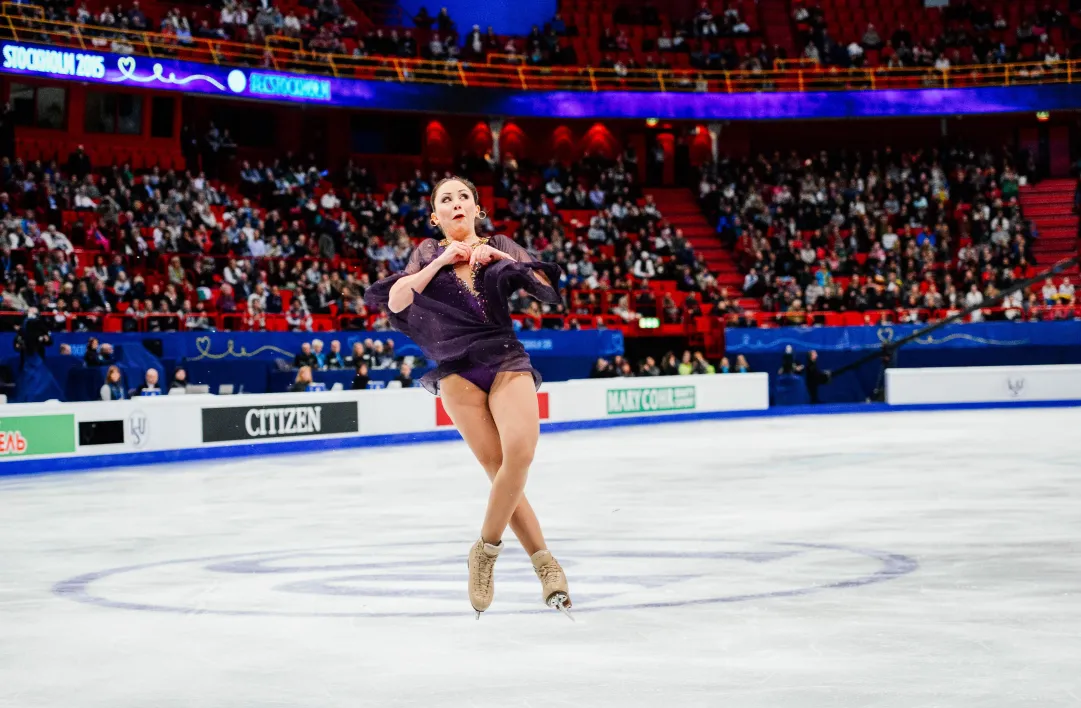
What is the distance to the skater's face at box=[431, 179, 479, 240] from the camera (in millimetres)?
6395

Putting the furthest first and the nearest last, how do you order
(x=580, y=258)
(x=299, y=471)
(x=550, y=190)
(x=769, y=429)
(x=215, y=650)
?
(x=550, y=190) < (x=580, y=258) < (x=769, y=429) < (x=299, y=471) < (x=215, y=650)

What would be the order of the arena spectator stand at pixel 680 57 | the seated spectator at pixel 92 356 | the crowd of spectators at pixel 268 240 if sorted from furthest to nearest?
1. the arena spectator stand at pixel 680 57
2. the crowd of spectators at pixel 268 240
3. the seated spectator at pixel 92 356

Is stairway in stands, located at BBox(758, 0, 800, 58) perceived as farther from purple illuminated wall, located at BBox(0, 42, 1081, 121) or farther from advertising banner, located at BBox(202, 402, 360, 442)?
advertising banner, located at BBox(202, 402, 360, 442)

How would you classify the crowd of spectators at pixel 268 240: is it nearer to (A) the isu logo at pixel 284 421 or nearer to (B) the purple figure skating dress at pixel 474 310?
(A) the isu logo at pixel 284 421

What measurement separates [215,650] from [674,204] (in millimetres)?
37978

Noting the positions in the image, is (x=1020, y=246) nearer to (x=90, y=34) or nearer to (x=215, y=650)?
(x=90, y=34)

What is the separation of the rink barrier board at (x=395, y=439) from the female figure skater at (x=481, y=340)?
12669 mm

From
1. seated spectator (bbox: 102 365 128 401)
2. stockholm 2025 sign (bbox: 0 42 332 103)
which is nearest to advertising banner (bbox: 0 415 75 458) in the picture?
seated spectator (bbox: 102 365 128 401)

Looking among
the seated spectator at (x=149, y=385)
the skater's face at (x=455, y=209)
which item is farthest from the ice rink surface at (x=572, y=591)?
the seated spectator at (x=149, y=385)

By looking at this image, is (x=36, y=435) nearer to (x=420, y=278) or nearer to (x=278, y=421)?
(x=278, y=421)

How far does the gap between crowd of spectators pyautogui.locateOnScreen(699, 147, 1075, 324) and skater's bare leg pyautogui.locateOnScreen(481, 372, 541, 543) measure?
91.8 ft

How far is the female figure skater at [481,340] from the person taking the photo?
628 cm

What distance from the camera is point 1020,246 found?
36156mm

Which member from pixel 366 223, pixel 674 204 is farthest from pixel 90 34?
pixel 674 204
